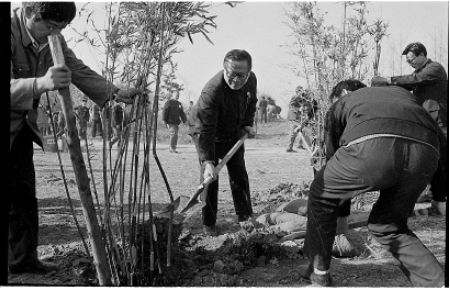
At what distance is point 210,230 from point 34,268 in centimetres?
163

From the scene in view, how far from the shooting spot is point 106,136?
2.80m

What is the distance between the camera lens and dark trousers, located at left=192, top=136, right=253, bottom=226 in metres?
4.23

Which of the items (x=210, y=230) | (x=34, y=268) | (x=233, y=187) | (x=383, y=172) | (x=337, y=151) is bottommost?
(x=210, y=230)

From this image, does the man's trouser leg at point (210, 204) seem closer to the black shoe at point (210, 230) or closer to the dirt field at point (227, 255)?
the black shoe at point (210, 230)

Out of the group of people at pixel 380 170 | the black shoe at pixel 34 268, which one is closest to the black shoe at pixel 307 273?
the group of people at pixel 380 170

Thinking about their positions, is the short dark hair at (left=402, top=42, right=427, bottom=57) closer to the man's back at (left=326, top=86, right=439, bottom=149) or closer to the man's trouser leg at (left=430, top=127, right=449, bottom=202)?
the man's trouser leg at (left=430, top=127, right=449, bottom=202)

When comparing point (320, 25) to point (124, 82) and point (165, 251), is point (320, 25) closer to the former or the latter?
point (124, 82)

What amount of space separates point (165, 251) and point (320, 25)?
282 cm

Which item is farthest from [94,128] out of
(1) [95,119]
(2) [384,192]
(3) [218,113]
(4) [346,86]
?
(2) [384,192]

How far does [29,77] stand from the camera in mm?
2814

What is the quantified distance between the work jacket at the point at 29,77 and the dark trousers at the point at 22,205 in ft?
0.26

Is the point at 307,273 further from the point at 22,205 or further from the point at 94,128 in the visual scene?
the point at 94,128

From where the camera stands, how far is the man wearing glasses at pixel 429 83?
4.05 meters

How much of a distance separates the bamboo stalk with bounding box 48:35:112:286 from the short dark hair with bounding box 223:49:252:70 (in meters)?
1.66
